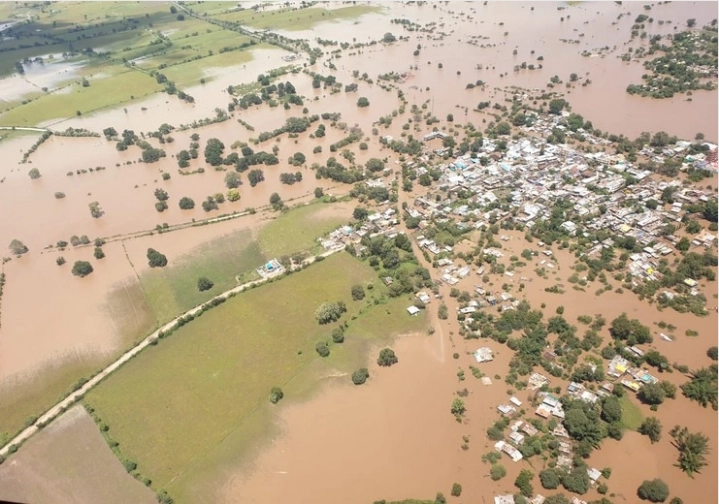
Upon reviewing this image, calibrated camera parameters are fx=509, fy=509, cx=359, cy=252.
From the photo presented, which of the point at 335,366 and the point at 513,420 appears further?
the point at 335,366

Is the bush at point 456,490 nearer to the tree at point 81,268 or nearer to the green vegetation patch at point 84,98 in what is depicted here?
the tree at point 81,268

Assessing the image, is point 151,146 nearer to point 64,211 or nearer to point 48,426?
point 64,211

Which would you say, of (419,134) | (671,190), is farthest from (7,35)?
(671,190)

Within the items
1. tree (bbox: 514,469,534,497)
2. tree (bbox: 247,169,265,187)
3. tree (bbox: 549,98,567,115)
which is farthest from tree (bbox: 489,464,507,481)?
tree (bbox: 549,98,567,115)

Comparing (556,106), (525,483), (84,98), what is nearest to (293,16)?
(84,98)

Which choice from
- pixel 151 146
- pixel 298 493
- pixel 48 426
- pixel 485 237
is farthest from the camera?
pixel 151 146

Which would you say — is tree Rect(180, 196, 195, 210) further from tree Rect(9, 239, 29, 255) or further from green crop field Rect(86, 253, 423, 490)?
green crop field Rect(86, 253, 423, 490)
